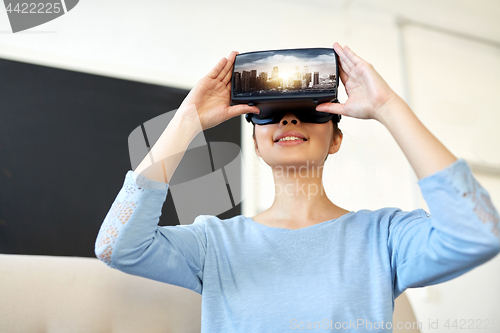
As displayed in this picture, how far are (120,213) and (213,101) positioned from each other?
325mm

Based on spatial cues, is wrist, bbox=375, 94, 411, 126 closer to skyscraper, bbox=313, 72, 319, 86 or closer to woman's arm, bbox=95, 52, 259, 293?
skyscraper, bbox=313, 72, 319, 86

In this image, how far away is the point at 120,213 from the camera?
0.71m

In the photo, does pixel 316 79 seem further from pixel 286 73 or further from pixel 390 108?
pixel 390 108

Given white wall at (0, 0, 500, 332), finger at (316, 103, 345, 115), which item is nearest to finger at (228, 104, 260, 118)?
finger at (316, 103, 345, 115)

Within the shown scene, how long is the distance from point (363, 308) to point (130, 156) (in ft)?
3.08

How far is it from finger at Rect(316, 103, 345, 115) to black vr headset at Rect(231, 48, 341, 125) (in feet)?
0.04

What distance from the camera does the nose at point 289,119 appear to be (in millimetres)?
900

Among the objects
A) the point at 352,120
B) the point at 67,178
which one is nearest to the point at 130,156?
the point at 67,178

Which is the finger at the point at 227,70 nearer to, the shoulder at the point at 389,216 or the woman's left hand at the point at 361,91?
the woman's left hand at the point at 361,91

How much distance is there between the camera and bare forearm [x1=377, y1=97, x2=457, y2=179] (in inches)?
25.1

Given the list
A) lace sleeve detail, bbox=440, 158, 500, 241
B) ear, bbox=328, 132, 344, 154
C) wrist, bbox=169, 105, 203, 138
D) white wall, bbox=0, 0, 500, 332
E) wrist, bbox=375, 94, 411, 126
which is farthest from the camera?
white wall, bbox=0, 0, 500, 332

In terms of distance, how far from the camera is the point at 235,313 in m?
0.77

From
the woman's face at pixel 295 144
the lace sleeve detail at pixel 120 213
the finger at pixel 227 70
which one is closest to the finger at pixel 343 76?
the woman's face at pixel 295 144

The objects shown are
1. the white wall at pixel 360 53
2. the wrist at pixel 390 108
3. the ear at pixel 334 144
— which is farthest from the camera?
the white wall at pixel 360 53
